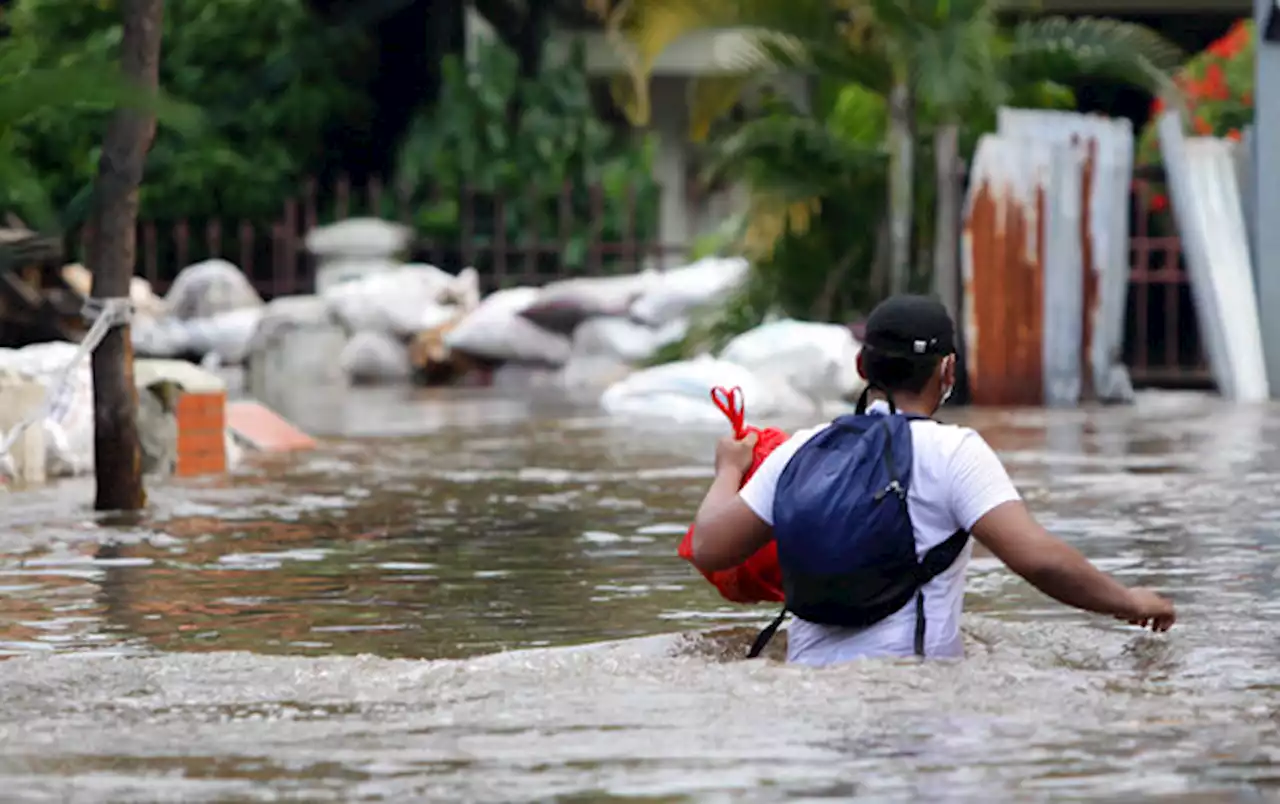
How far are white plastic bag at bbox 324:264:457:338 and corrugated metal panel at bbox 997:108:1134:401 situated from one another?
31.0 ft

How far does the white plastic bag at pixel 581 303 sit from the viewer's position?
27891 millimetres

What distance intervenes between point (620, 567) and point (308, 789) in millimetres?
4817

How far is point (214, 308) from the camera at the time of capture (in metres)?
30.3

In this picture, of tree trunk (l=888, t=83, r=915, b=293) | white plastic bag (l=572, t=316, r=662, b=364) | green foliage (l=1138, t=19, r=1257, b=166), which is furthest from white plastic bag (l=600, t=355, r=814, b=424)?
white plastic bag (l=572, t=316, r=662, b=364)

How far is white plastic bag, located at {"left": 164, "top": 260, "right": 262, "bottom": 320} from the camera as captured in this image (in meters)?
30.3

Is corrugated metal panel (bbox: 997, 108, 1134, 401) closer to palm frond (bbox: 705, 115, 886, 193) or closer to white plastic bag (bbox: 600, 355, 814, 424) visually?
palm frond (bbox: 705, 115, 886, 193)

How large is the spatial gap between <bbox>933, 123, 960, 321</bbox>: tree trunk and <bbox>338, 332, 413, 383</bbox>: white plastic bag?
8.72 meters

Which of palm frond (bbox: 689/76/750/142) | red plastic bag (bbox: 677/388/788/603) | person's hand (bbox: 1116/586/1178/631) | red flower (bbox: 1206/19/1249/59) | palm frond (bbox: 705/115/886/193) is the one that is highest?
red flower (bbox: 1206/19/1249/59)

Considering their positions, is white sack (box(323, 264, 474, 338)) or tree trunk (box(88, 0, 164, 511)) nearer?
tree trunk (box(88, 0, 164, 511))

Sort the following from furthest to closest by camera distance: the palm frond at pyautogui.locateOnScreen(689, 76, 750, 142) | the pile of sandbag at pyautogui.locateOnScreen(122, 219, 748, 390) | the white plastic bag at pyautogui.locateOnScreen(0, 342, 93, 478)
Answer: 1. the pile of sandbag at pyautogui.locateOnScreen(122, 219, 748, 390)
2. the palm frond at pyautogui.locateOnScreen(689, 76, 750, 142)
3. the white plastic bag at pyautogui.locateOnScreen(0, 342, 93, 478)

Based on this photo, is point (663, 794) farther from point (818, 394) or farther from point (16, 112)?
point (818, 394)

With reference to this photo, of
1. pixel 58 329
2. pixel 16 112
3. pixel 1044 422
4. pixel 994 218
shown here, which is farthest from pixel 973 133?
pixel 16 112

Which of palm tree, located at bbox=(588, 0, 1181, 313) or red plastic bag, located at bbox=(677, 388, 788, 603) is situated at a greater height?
palm tree, located at bbox=(588, 0, 1181, 313)

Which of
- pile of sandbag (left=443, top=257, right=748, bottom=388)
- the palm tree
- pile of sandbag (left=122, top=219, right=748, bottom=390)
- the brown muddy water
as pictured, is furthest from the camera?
pile of sandbag (left=122, top=219, right=748, bottom=390)
